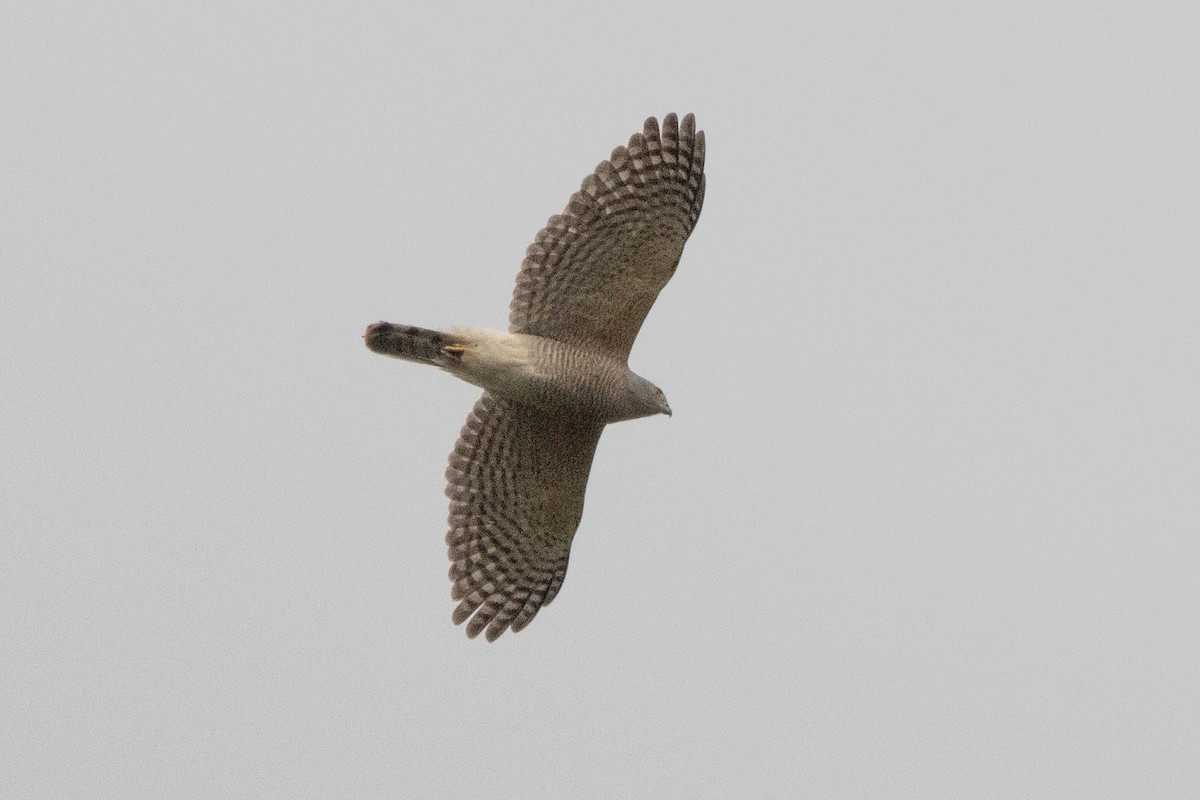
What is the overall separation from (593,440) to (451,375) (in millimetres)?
1279

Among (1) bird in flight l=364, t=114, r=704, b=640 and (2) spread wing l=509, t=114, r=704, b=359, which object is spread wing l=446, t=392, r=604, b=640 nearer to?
(1) bird in flight l=364, t=114, r=704, b=640

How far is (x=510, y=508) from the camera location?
551 inches

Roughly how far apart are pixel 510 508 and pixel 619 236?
8.06ft

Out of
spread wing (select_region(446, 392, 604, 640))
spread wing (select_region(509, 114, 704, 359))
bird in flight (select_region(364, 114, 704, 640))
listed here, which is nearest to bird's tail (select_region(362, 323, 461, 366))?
bird in flight (select_region(364, 114, 704, 640))

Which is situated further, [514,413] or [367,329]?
[514,413]

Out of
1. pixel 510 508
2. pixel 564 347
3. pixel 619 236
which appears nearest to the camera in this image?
pixel 619 236

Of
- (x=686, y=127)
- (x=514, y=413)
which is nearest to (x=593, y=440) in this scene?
(x=514, y=413)

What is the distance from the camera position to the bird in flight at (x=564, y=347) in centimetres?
1269

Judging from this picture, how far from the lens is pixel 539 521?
14078 mm

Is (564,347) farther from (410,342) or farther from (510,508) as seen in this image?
(510,508)

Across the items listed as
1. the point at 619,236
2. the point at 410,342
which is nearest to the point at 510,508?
the point at 410,342

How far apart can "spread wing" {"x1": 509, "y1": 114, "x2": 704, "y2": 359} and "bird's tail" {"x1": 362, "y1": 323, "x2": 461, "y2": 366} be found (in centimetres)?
55

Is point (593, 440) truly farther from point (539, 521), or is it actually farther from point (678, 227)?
point (678, 227)

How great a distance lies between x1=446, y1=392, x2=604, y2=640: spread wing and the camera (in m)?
13.7
